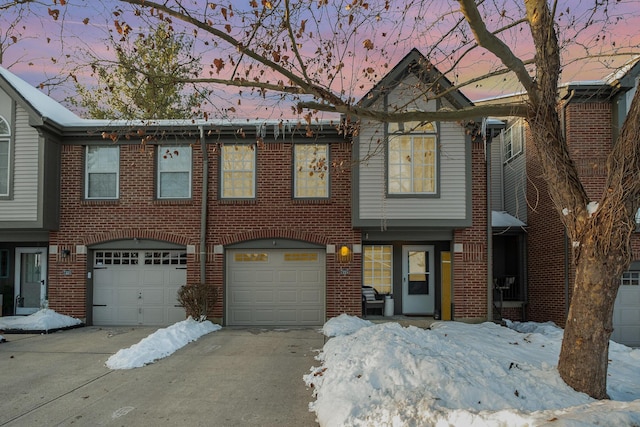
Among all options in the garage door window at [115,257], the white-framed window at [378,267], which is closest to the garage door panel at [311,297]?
the white-framed window at [378,267]

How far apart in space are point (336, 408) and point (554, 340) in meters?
A: 6.74

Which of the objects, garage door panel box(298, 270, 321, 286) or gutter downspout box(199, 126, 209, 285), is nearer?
gutter downspout box(199, 126, 209, 285)

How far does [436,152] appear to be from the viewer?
1284 centimetres

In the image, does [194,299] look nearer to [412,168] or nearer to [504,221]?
[412,168]

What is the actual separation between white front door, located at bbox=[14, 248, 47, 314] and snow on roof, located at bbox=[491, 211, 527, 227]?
1383cm

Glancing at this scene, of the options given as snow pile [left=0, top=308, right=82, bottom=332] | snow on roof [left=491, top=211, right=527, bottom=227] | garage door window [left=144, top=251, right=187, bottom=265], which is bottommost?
snow pile [left=0, top=308, right=82, bottom=332]

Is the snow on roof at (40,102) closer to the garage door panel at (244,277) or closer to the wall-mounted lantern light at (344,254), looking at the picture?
the garage door panel at (244,277)

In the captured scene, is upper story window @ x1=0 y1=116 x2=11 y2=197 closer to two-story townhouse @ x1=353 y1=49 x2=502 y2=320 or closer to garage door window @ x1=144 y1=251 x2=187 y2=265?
garage door window @ x1=144 y1=251 x2=187 y2=265

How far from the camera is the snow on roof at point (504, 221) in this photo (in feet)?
50.8

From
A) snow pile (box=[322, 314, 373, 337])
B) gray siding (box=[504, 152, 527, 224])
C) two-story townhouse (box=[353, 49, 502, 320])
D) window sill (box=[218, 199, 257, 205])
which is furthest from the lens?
gray siding (box=[504, 152, 527, 224])

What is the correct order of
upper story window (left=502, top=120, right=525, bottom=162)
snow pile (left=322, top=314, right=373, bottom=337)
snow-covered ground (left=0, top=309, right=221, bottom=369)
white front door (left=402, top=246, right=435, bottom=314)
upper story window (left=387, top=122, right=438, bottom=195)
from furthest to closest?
upper story window (left=502, top=120, right=525, bottom=162) < white front door (left=402, top=246, right=435, bottom=314) < upper story window (left=387, top=122, right=438, bottom=195) < snow pile (left=322, top=314, right=373, bottom=337) < snow-covered ground (left=0, top=309, right=221, bottom=369)

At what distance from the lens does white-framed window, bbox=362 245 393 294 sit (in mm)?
14867

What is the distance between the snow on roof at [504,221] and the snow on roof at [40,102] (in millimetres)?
12796

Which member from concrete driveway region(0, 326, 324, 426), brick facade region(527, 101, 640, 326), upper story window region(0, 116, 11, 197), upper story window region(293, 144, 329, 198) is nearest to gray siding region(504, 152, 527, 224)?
brick facade region(527, 101, 640, 326)
